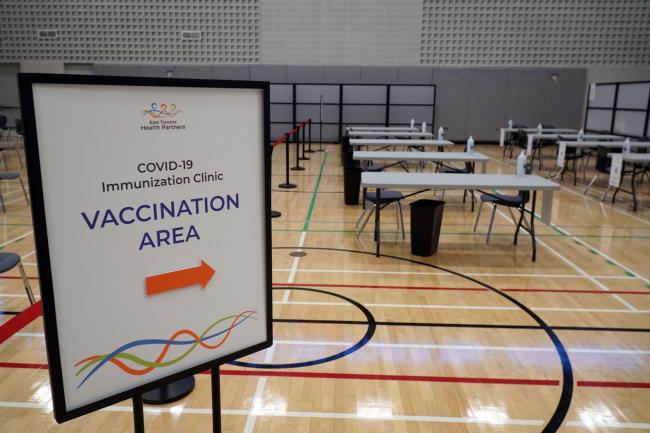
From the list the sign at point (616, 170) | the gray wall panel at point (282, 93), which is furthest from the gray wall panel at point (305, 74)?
the sign at point (616, 170)

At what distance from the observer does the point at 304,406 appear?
10.3 ft

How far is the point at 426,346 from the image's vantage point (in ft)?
12.9

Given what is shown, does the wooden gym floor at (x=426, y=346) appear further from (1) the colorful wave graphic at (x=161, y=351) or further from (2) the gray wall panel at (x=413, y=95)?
(2) the gray wall panel at (x=413, y=95)

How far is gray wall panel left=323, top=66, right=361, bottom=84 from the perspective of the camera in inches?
733

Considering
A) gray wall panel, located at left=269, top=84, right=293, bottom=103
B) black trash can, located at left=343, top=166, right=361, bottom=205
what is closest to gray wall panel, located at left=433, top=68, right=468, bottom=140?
gray wall panel, located at left=269, top=84, right=293, bottom=103

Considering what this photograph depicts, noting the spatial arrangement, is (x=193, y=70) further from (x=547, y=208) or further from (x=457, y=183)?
(x=547, y=208)

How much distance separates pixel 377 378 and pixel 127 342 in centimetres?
236

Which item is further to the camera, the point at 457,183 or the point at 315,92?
the point at 315,92

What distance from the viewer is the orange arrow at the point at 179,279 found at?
1.38 m

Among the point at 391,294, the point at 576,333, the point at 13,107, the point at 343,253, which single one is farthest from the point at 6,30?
the point at 576,333

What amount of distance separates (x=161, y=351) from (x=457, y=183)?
16.5 feet

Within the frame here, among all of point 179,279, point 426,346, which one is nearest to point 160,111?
point 179,279

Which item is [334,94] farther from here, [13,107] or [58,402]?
[58,402]

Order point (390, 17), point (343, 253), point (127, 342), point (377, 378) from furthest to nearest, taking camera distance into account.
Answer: point (390, 17) → point (343, 253) → point (377, 378) → point (127, 342)
